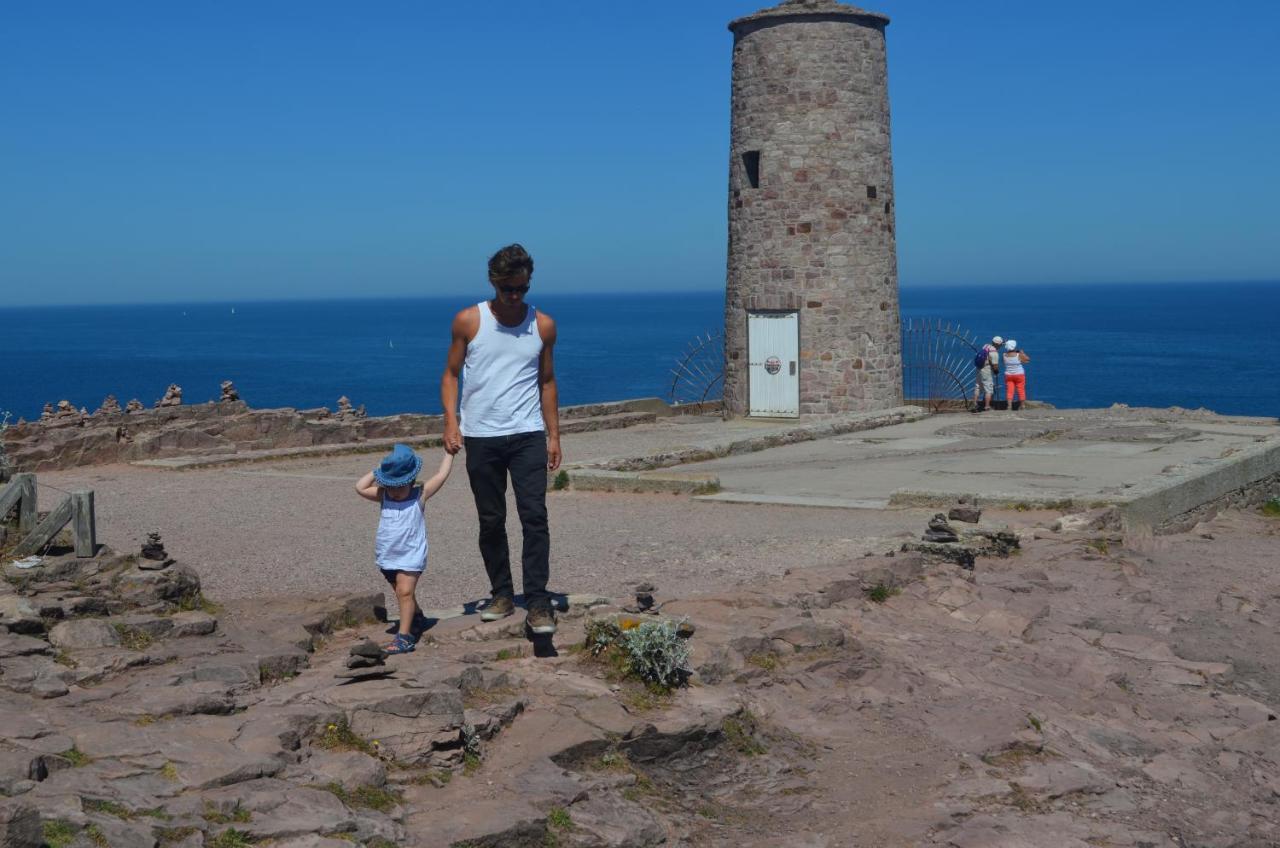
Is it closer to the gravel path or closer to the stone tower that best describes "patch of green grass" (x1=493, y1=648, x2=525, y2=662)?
the gravel path

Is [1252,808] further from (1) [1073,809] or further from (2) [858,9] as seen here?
(2) [858,9]

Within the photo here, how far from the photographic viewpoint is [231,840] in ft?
17.0

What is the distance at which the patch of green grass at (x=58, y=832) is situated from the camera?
4848 mm

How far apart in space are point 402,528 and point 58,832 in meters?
3.04

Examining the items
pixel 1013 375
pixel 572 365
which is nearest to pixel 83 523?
pixel 1013 375

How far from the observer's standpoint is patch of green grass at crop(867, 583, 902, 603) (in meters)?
9.86

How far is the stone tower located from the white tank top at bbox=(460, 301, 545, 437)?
57.5 feet

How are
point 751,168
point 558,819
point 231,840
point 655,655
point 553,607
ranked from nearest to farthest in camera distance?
point 231,840 → point 558,819 → point 655,655 → point 553,607 → point 751,168

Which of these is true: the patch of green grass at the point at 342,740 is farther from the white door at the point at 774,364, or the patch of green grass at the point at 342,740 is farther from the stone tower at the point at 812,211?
the white door at the point at 774,364

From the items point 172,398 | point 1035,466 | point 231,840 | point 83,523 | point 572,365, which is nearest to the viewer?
point 231,840

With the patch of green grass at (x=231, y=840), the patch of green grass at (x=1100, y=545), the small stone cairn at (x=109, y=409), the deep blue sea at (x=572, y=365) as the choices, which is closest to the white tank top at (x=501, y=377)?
the patch of green grass at (x=231, y=840)

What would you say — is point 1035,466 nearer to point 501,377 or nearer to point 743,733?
point 743,733

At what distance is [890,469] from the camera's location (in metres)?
17.0

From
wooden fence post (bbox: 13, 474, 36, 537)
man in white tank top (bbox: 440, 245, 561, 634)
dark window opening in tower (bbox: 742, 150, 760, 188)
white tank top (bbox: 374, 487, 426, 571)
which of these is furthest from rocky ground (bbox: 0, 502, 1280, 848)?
dark window opening in tower (bbox: 742, 150, 760, 188)
